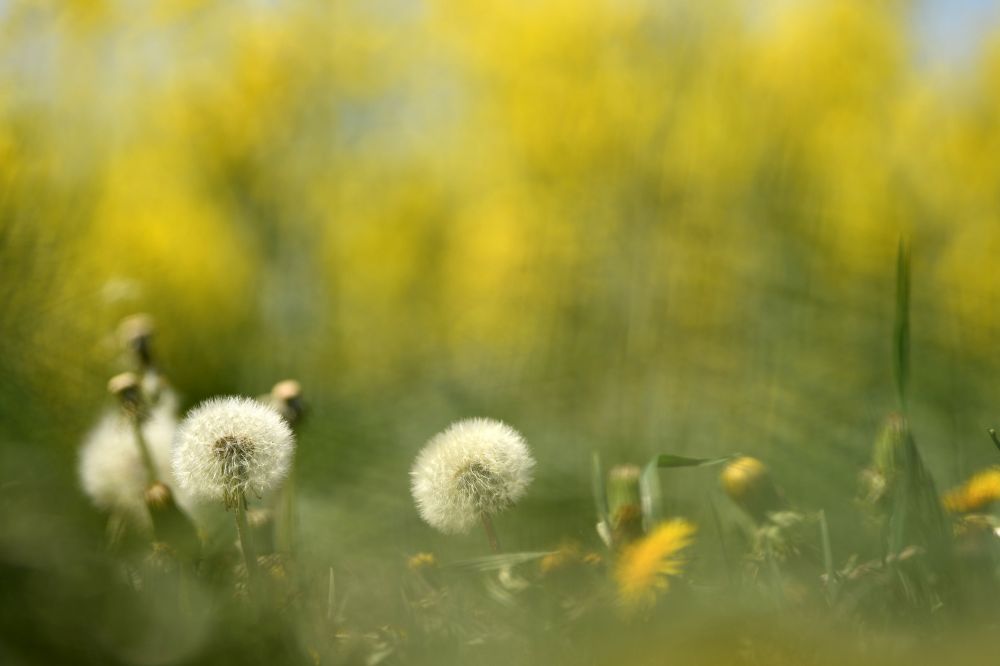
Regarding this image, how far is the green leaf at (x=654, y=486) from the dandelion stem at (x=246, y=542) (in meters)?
0.13

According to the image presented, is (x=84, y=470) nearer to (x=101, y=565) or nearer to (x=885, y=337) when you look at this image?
(x=101, y=565)

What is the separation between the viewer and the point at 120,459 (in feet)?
1.46

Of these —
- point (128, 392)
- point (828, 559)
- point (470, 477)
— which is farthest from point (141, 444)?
A: point (828, 559)

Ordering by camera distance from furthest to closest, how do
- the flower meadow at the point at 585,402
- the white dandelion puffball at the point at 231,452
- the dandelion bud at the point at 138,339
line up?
the dandelion bud at the point at 138,339 → the white dandelion puffball at the point at 231,452 → the flower meadow at the point at 585,402

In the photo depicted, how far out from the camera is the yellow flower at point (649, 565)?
263 millimetres

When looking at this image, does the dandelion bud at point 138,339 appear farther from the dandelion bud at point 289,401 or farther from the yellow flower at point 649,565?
the yellow flower at point 649,565

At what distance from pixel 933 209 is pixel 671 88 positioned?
17 centimetres

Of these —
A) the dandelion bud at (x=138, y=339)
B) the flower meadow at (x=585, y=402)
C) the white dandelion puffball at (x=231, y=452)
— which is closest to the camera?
the flower meadow at (x=585, y=402)

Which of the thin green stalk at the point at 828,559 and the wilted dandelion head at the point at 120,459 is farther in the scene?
the wilted dandelion head at the point at 120,459

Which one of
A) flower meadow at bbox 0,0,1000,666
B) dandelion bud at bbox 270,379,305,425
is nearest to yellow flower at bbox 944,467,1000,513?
flower meadow at bbox 0,0,1000,666

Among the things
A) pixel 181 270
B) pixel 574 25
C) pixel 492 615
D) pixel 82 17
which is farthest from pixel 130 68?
pixel 574 25

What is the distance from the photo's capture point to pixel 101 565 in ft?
0.72

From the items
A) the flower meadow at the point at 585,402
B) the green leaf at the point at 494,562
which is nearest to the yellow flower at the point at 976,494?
the flower meadow at the point at 585,402

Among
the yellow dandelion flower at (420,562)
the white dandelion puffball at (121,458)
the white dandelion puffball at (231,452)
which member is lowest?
the yellow dandelion flower at (420,562)
